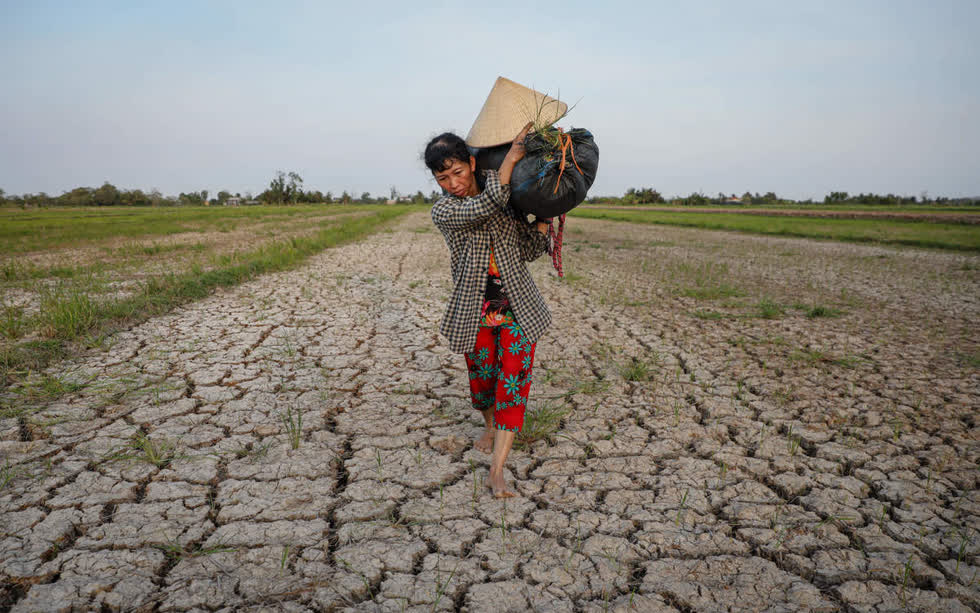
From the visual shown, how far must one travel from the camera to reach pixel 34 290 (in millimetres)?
5695

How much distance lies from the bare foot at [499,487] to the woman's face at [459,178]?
1114mm

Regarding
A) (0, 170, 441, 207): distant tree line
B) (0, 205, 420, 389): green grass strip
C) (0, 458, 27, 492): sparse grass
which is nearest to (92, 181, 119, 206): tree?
(0, 170, 441, 207): distant tree line

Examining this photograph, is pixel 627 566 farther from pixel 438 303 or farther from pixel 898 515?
pixel 438 303

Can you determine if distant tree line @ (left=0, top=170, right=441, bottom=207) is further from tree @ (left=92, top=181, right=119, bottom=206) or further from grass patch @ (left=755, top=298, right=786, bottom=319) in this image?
grass patch @ (left=755, top=298, right=786, bottom=319)

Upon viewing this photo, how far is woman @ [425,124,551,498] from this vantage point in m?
1.91

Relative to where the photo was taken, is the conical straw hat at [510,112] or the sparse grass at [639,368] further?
the sparse grass at [639,368]

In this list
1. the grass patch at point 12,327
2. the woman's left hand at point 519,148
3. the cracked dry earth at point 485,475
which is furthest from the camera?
the grass patch at point 12,327

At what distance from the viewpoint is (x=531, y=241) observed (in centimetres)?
208

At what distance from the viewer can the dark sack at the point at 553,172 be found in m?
1.66

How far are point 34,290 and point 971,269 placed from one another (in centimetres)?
1340

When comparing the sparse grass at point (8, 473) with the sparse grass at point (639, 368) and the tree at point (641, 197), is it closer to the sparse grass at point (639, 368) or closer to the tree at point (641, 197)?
the sparse grass at point (639, 368)

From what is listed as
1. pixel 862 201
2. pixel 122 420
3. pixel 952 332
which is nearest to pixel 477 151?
pixel 122 420

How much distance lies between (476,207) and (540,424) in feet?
4.23

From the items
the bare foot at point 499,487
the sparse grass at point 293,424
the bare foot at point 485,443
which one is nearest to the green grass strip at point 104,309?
the sparse grass at point 293,424
